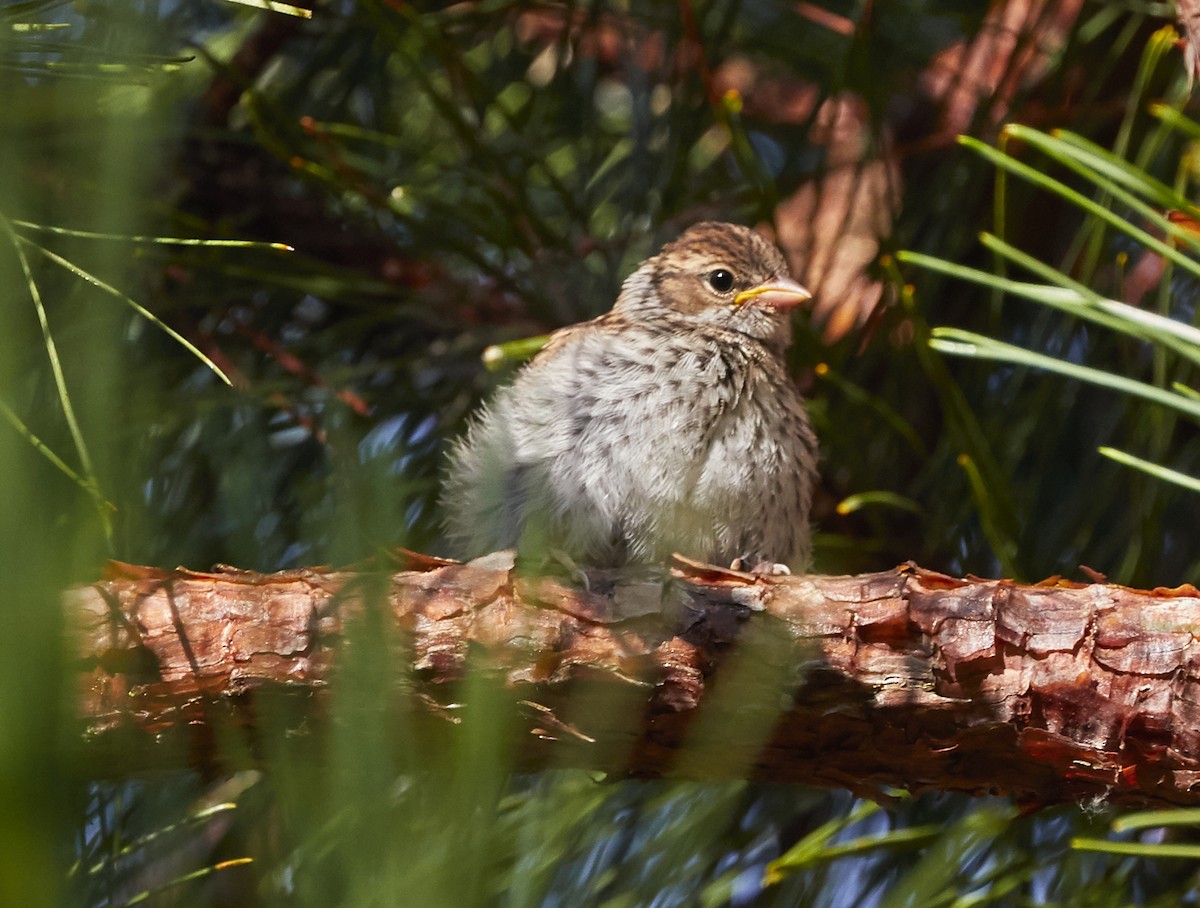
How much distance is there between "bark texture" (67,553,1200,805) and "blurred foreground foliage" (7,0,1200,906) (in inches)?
6.0

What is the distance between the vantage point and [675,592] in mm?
1687

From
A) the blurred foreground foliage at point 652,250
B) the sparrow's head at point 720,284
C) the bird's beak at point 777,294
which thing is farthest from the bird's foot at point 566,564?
the bird's beak at point 777,294

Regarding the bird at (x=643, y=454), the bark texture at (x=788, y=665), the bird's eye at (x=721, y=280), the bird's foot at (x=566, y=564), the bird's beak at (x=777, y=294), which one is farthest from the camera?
the bird's eye at (x=721, y=280)

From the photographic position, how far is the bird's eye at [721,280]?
312 cm

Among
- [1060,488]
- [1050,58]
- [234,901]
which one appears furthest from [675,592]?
[1050,58]

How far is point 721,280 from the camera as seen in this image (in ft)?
10.3

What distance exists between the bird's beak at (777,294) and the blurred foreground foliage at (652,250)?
3.5 inches

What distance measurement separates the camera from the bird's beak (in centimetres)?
283

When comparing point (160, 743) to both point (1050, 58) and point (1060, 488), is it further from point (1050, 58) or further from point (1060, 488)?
point (1050, 58)

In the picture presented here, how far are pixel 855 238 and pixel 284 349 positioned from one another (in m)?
1.28

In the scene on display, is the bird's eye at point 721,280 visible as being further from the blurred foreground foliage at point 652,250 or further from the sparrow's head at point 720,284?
the blurred foreground foliage at point 652,250

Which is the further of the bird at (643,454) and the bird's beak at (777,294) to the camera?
the bird's beak at (777,294)

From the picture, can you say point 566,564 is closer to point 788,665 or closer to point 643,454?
point 643,454

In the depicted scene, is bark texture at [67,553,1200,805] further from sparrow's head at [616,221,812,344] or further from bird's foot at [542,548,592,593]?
sparrow's head at [616,221,812,344]
